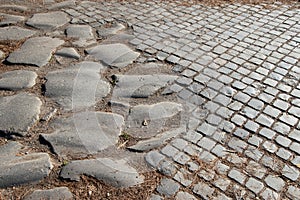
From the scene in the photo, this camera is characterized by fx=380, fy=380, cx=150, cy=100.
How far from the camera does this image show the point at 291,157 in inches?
107

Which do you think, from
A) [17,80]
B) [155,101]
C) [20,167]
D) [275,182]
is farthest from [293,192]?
[17,80]

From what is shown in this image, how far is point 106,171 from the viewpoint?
2.56m

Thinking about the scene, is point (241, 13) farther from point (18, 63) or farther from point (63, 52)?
point (18, 63)

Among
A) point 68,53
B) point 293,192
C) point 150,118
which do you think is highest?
point 68,53

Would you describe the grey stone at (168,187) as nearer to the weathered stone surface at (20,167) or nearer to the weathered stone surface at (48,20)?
the weathered stone surface at (20,167)

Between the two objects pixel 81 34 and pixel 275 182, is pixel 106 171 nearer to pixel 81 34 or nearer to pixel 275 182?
pixel 275 182

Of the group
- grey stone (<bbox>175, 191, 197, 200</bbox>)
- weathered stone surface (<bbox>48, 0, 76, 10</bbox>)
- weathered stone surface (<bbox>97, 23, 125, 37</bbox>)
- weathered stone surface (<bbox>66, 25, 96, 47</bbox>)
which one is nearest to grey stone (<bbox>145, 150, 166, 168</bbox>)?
grey stone (<bbox>175, 191, 197, 200</bbox>)

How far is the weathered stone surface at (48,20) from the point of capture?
14.2 feet

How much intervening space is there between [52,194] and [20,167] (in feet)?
1.09

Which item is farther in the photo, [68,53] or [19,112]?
[68,53]

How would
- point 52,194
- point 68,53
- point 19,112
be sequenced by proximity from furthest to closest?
point 68,53, point 19,112, point 52,194

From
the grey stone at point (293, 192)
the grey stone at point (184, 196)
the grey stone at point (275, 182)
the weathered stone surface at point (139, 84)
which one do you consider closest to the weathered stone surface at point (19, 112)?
the weathered stone surface at point (139, 84)

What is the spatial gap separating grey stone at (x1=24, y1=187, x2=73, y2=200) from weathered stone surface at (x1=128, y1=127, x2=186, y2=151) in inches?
22.8

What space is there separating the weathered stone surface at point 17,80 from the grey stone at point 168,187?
60.8 inches
